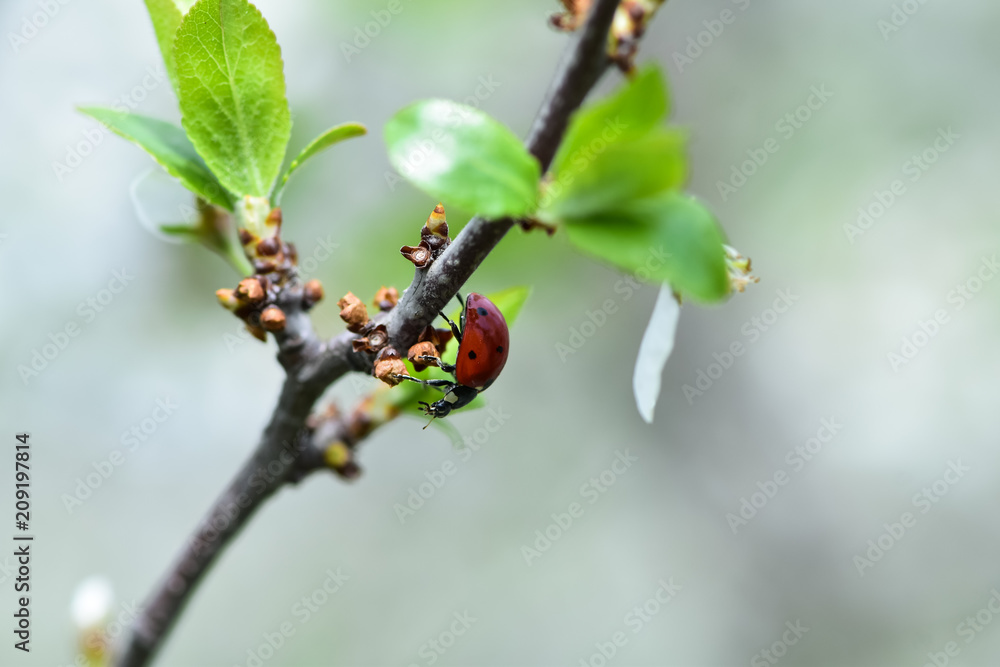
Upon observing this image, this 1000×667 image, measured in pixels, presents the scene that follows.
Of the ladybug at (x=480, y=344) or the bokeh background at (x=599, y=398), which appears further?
the bokeh background at (x=599, y=398)

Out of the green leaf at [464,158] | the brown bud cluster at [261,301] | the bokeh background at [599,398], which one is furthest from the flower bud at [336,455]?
the bokeh background at [599,398]

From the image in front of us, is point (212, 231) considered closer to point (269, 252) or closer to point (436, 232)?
point (269, 252)

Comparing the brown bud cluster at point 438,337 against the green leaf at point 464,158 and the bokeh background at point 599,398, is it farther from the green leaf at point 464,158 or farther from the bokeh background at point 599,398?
the bokeh background at point 599,398

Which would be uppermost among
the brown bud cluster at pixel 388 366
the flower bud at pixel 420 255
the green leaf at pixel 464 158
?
the green leaf at pixel 464 158

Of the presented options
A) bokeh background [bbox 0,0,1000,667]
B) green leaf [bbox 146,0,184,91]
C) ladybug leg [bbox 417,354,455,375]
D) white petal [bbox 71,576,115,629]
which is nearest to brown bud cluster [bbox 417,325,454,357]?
ladybug leg [bbox 417,354,455,375]

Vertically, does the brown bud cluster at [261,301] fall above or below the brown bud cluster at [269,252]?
below

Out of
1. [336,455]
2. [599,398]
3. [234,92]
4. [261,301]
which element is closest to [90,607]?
[336,455]

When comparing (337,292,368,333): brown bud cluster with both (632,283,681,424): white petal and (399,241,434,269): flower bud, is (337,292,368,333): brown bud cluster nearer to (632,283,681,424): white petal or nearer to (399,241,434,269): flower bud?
(399,241,434,269): flower bud
